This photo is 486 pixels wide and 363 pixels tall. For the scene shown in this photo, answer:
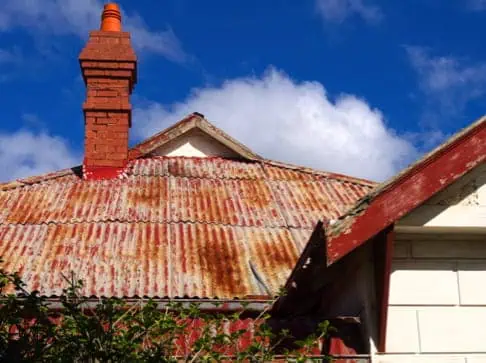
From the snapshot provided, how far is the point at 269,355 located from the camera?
4.73m

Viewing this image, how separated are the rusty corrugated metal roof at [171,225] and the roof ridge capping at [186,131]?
7.4 inches

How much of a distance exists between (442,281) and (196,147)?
26.5ft

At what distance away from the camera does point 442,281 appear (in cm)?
554

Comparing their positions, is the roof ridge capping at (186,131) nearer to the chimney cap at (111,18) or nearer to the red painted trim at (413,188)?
the chimney cap at (111,18)

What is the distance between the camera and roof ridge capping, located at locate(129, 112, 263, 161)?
12625 mm

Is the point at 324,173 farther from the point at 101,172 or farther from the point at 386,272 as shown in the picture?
the point at 386,272

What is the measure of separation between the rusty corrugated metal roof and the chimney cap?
2596mm

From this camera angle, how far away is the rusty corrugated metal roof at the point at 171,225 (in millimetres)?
8367

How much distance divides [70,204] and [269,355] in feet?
21.3

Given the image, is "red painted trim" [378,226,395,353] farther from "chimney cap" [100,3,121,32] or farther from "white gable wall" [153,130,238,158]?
"chimney cap" [100,3,121,32]

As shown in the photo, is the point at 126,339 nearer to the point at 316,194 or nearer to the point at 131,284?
the point at 131,284

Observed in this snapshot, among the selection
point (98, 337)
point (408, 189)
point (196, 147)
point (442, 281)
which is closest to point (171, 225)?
point (196, 147)

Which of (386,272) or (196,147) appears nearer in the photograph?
(386,272)

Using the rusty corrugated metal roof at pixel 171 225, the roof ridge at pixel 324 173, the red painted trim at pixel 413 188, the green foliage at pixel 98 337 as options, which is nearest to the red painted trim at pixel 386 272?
the red painted trim at pixel 413 188
